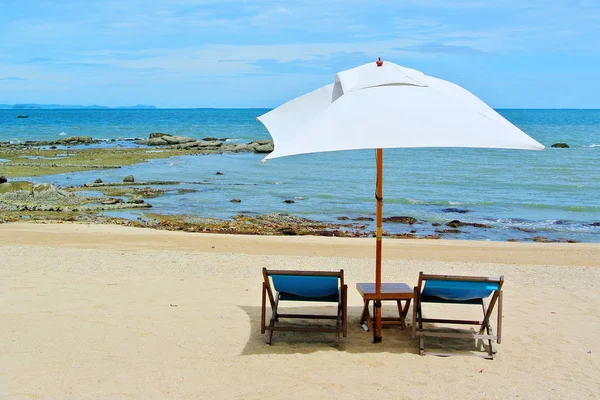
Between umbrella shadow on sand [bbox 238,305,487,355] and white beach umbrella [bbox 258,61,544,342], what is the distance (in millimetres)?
195

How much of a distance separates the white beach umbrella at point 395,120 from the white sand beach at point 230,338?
2.96 feet

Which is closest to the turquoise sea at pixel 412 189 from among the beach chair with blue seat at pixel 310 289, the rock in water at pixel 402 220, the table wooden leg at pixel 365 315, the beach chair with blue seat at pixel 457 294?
the rock in water at pixel 402 220

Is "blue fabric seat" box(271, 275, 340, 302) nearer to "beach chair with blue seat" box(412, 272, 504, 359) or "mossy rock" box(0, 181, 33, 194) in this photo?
"beach chair with blue seat" box(412, 272, 504, 359)

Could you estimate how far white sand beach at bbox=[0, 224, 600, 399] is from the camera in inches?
192

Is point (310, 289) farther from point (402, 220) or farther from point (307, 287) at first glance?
point (402, 220)

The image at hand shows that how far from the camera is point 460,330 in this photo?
6375 millimetres

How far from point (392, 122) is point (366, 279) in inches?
167

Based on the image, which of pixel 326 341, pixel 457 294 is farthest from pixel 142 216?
pixel 457 294

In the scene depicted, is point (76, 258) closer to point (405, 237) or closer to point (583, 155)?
point (405, 237)

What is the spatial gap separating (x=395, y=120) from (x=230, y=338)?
252 centimetres

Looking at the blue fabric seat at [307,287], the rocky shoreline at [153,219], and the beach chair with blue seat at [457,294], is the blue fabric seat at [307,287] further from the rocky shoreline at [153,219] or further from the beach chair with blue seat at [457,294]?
the rocky shoreline at [153,219]

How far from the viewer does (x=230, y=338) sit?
596 cm

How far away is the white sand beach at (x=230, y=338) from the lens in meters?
4.87

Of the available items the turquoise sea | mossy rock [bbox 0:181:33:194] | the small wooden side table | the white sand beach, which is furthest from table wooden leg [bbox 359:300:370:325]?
mossy rock [bbox 0:181:33:194]
